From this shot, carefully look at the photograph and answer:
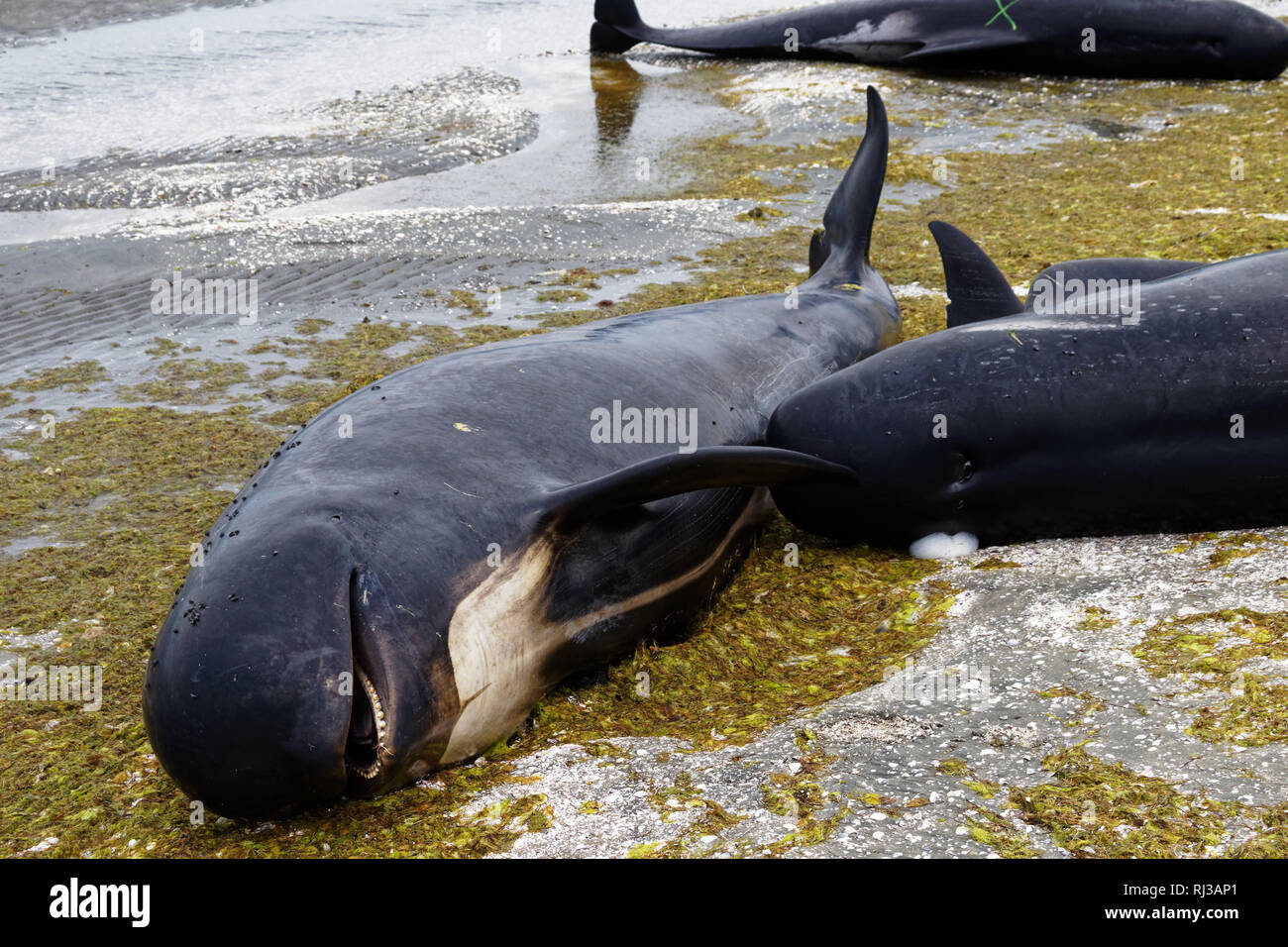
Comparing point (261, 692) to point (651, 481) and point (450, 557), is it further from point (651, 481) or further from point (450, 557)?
point (651, 481)

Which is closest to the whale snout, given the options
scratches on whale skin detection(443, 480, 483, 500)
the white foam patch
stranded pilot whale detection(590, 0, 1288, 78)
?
scratches on whale skin detection(443, 480, 483, 500)

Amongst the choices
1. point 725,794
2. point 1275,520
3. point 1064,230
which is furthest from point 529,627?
point 1064,230

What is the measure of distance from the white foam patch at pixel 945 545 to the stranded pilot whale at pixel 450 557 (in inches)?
20.6

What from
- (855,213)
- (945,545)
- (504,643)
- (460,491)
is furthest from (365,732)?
(855,213)

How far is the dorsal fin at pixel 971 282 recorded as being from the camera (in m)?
5.26

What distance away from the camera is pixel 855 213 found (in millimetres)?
6172

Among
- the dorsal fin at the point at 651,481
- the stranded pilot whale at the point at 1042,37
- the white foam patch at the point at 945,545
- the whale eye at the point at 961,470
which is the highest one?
the stranded pilot whale at the point at 1042,37

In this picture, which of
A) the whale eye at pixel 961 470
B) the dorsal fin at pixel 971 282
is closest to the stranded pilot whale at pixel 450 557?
the whale eye at pixel 961 470

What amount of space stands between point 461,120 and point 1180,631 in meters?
9.63

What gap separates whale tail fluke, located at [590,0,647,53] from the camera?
14.9 meters

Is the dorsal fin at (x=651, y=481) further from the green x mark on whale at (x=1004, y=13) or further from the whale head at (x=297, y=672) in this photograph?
the green x mark on whale at (x=1004, y=13)

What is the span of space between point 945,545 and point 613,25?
12.2 metres

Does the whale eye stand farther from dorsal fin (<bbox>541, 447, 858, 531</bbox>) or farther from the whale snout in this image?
the whale snout
